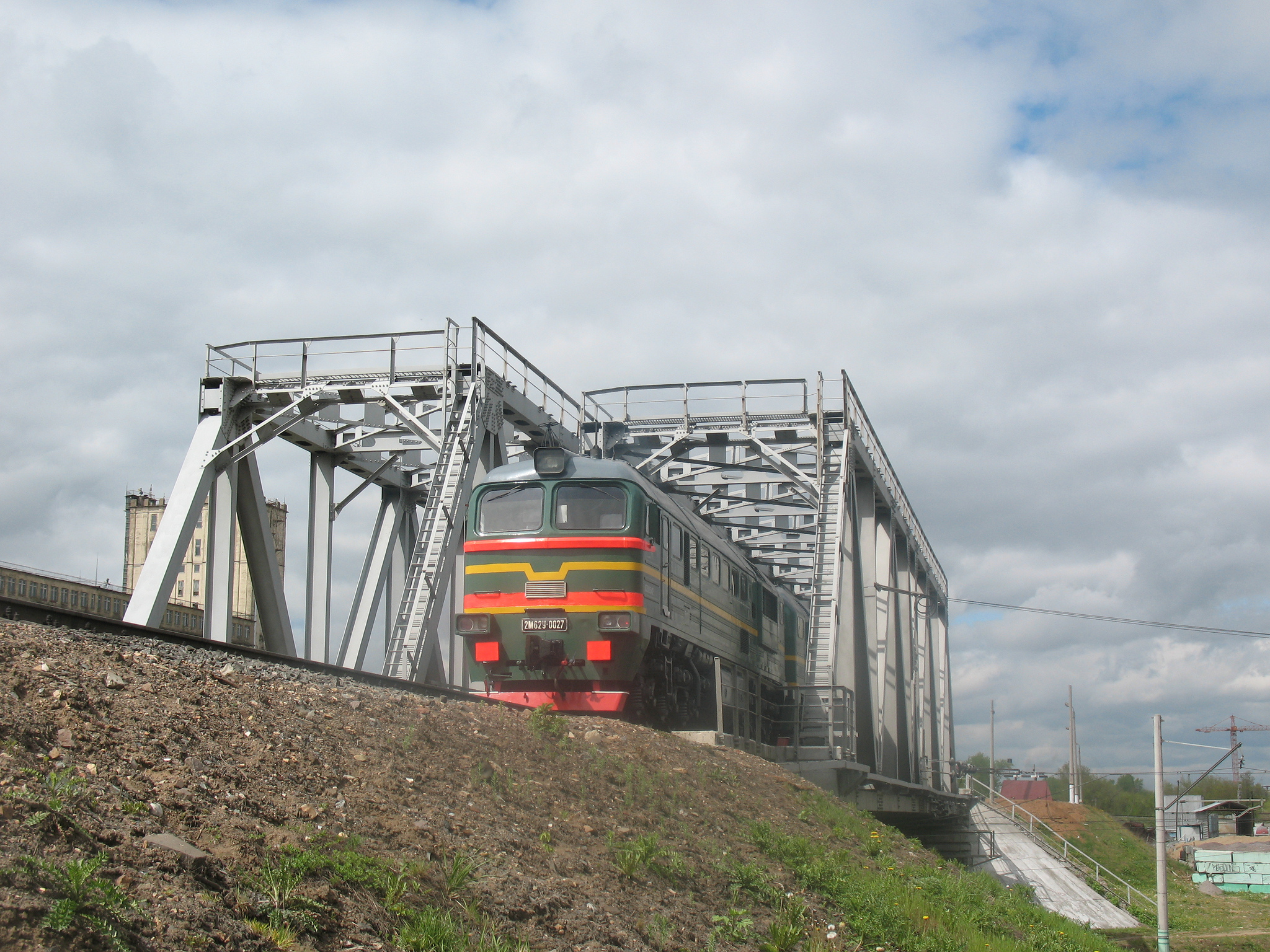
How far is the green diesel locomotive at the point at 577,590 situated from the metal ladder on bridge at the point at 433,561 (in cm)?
51

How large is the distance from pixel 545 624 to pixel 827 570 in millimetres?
8615

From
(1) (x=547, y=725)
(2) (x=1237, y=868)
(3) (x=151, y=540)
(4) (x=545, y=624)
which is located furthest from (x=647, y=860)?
(3) (x=151, y=540)

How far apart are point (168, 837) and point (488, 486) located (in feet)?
38.3

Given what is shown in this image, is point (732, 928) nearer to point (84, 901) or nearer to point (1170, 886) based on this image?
point (84, 901)

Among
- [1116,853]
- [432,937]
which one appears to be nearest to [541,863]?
[432,937]

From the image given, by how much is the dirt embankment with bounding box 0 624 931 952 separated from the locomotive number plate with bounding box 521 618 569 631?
16.1ft

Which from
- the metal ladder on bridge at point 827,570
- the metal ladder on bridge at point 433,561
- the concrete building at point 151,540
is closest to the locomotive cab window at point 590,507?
the metal ladder on bridge at point 433,561

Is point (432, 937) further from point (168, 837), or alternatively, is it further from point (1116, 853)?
point (1116, 853)

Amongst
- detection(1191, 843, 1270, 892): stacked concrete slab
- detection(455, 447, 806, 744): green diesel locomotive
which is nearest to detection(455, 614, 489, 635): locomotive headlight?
detection(455, 447, 806, 744): green diesel locomotive

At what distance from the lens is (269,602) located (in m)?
22.3

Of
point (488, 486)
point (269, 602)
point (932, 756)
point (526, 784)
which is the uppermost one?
point (488, 486)

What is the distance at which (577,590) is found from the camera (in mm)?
16266

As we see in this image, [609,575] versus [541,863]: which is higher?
[609,575]

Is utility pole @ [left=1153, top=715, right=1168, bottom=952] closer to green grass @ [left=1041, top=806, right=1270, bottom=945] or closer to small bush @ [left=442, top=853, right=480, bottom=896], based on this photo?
green grass @ [left=1041, top=806, right=1270, bottom=945]
